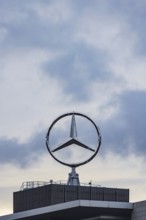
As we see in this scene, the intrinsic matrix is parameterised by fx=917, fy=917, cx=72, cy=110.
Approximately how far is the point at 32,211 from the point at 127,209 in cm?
1195

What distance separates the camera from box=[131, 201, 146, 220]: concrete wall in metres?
94.6

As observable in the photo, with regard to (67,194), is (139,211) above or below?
below

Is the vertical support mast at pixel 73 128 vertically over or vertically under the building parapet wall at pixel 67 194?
over

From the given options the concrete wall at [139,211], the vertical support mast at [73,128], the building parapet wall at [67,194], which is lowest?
the concrete wall at [139,211]

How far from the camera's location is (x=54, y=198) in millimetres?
102625

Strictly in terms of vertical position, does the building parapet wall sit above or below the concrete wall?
above

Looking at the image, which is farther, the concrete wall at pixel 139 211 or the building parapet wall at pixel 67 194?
the building parapet wall at pixel 67 194

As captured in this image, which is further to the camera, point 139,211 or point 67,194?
point 67,194

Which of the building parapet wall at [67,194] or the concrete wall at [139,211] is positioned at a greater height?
the building parapet wall at [67,194]

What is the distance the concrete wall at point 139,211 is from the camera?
9456 centimetres

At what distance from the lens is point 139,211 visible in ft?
313

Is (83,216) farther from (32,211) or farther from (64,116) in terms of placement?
(64,116)

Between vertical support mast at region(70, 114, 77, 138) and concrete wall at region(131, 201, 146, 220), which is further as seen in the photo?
vertical support mast at region(70, 114, 77, 138)

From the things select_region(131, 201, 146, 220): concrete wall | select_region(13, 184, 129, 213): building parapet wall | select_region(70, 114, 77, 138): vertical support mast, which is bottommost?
select_region(131, 201, 146, 220): concrete wall
